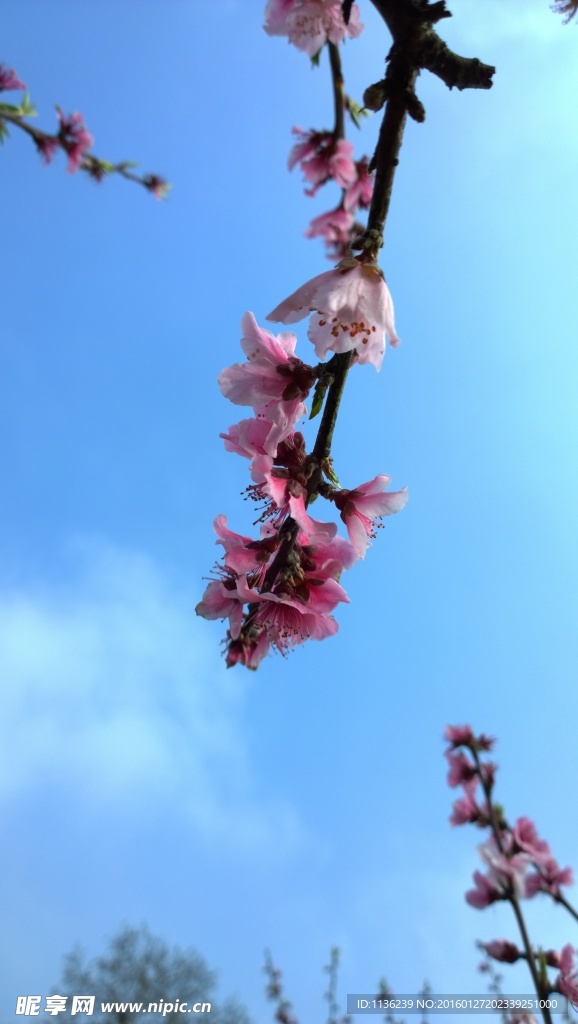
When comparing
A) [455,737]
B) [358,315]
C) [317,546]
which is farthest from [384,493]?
[455,737]

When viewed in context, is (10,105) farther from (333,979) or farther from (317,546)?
(333,979)

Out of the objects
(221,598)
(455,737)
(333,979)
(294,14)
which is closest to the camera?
(221,598)

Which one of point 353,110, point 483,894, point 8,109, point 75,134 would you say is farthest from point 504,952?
point 75,134

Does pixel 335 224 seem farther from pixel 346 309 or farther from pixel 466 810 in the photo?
pixel 466 810

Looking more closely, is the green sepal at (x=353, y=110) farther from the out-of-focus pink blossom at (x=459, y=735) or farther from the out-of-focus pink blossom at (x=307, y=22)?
the out-of-focus pink blossom at (x=459, y=735)

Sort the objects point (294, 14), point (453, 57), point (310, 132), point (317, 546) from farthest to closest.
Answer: point (310, 132) → point (294, 14) → point (317, 546) → point (453, 57)

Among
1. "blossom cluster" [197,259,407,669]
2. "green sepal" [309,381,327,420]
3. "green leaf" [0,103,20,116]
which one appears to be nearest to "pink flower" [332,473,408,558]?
"blossom cluster" [197,259,407,669]

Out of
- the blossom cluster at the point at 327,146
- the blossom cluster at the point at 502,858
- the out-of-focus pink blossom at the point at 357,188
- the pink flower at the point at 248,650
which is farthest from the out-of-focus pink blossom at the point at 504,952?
the out-of-focus pink blossom at the point at 357,188
